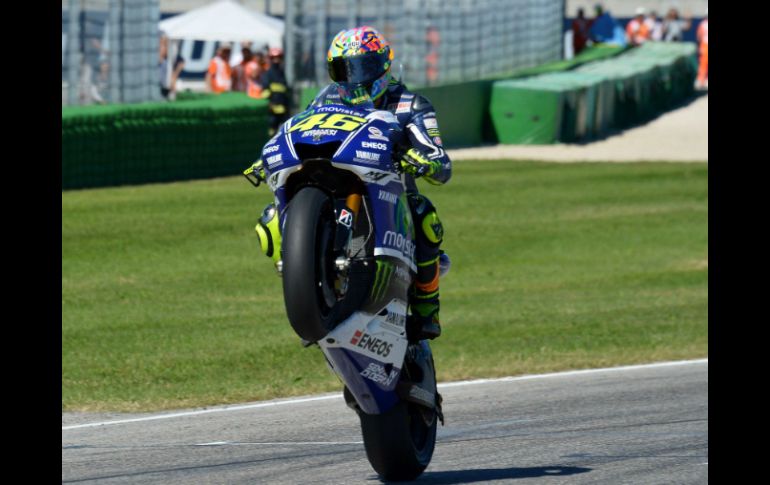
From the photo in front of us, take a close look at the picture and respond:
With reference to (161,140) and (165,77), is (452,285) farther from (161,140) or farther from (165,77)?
(165,77)

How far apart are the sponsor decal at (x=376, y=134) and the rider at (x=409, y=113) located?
0.18 m

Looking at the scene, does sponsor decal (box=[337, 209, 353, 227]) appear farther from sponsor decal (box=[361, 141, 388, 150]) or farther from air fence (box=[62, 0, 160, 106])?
air fence (box=[62, 0, 160, 106])

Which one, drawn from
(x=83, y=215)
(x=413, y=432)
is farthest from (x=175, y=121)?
(x=413, y=432)

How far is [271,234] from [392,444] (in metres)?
1.12

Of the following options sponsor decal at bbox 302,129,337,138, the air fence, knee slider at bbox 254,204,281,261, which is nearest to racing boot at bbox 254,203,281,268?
knee slider at bbox 254,204,281,261

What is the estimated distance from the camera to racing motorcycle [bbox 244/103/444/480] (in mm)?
5770

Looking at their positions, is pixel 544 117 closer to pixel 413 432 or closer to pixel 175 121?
pixel 175 121

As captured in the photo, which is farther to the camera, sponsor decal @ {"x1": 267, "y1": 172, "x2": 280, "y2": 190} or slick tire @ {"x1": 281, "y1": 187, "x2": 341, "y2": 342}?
sponsor decal @ {"x1": 267, "y1": 172, "x2": 280, "y2": 190}

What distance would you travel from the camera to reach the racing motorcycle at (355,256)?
577cm

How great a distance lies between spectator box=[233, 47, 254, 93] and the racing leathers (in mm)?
24703

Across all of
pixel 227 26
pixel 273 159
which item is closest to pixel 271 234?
pixel 273 159
